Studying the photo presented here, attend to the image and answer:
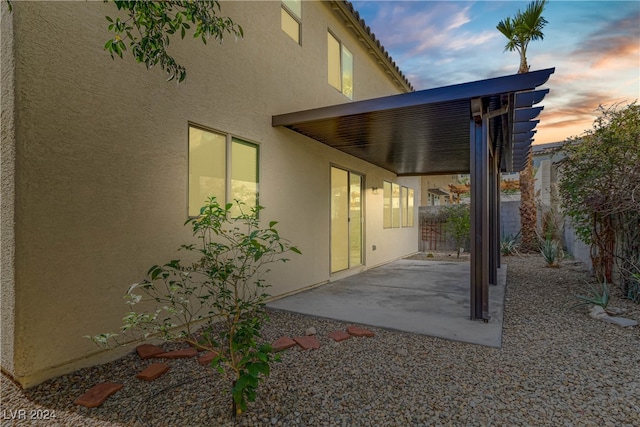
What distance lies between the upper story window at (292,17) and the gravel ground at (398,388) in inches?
218

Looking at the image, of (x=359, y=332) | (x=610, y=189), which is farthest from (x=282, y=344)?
(x=610, y=189)

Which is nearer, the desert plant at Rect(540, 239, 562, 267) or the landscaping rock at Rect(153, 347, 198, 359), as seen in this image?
the landscaping rock at Rect(153, 347, 198, 359)

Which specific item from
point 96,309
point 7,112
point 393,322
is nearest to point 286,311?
point 393,322

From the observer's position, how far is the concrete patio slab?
13.7ft

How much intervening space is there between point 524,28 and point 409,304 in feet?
32.9

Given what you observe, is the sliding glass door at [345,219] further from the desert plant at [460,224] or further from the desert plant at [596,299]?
the desert plant at [460,224]

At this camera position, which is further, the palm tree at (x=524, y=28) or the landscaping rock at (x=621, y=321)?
the palm tree at (x=524, y=28)

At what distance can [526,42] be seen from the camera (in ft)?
34.9

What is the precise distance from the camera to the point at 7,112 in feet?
9.04

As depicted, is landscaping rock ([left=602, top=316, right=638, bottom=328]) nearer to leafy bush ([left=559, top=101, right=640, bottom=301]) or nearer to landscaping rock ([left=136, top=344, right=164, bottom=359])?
leafy bush ([left=559, top=101, right=640, bottom=301])

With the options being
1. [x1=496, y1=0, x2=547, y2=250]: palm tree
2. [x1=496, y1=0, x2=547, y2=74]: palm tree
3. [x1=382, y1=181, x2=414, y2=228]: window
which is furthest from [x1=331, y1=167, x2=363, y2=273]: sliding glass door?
[x1=496, y1=0, x2=547, y2=74]: palm tree

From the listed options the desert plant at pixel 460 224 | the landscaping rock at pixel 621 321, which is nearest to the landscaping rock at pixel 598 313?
the landscaping rock at pixel 621 321

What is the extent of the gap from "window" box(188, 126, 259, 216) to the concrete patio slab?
1.94 m

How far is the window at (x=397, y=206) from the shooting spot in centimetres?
1076
